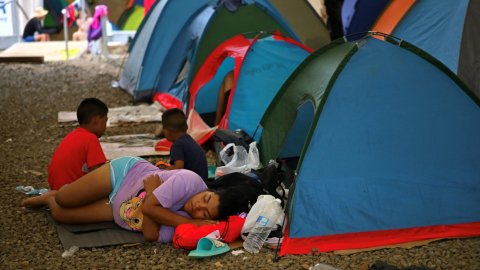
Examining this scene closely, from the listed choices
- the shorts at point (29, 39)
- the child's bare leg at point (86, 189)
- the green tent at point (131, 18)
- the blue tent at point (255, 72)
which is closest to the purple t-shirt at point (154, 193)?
the child's bare leg at point (86, 189)

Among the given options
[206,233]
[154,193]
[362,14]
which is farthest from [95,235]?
[362,14]

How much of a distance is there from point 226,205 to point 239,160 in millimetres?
1368

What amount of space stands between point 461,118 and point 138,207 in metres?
2.39

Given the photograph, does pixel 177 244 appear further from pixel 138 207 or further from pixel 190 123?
pixel 190 123

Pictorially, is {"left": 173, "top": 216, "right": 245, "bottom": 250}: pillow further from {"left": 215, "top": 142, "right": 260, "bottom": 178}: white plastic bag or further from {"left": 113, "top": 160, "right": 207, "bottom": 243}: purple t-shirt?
{"left": 215, "top": 142, "right": 260, "bottom": 178}: white plastic bag

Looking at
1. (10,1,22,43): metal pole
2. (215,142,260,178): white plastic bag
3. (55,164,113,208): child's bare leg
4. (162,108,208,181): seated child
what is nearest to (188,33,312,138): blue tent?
(215,142,260,178): white plastic bag

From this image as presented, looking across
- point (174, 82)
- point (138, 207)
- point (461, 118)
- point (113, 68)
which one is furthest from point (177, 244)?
point (113, 68)

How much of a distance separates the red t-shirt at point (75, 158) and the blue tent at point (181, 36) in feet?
11.0

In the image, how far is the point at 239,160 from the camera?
4.28 m

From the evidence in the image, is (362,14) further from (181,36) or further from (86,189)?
(86,189)

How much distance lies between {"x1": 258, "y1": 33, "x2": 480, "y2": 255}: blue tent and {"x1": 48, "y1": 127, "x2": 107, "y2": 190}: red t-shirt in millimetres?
1561

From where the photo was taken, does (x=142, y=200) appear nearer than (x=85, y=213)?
Yes

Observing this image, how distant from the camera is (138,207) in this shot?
118 inches

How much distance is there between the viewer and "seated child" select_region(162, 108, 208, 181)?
3721 mm
